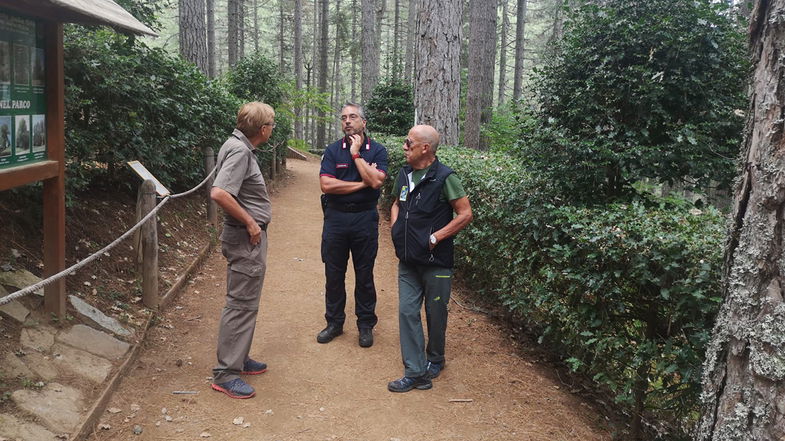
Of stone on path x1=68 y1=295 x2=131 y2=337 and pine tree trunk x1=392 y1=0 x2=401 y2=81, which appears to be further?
pine tree trunk x1=392 y1=0 x2=401 y2=81

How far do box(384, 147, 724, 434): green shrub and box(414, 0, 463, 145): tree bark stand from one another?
4.14 metres

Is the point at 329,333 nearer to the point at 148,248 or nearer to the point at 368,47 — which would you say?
the point at 148,248

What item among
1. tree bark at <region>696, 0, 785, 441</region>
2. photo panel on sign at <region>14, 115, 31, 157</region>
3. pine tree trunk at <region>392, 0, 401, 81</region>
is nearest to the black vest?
tree bark at <region>696, 0, 785, 441</region>

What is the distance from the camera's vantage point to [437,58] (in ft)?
29.1

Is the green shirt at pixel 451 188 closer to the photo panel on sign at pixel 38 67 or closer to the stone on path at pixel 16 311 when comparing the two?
the photo panel on sign at pixel 38 67

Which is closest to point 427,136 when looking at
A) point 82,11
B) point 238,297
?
point 238,297

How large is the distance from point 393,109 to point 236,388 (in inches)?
502

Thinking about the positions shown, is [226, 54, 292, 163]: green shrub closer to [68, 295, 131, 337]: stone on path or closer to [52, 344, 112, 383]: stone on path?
[68, 295, 131, 337]: stone on path

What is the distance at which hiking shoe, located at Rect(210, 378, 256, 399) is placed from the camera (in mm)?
3965

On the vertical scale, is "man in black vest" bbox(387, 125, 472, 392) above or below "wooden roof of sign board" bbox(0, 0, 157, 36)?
below

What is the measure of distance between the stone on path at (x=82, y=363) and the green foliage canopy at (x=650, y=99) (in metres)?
3.82

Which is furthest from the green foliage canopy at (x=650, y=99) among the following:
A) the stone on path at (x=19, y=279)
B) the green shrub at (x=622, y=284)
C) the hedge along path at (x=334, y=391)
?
the stone on path at (x=19, y=279)

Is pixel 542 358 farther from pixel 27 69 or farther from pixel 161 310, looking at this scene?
pixel 27 69

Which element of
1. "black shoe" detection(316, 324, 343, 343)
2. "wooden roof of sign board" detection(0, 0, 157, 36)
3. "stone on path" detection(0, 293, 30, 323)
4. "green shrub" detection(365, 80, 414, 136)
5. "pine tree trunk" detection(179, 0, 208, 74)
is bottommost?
"black shoe" detection(316, 324, 343, 343)
